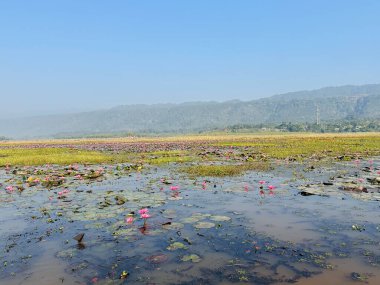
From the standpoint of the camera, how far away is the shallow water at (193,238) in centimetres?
793

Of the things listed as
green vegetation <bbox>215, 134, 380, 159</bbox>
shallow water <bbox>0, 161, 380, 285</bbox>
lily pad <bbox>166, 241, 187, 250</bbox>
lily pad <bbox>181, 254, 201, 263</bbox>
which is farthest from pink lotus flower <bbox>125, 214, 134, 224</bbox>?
green vegetation <bbox>215, 134, 380, 159</bbox>

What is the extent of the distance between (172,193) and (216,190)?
7.88ft

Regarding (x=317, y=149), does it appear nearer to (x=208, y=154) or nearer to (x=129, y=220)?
(x=208, y=154)

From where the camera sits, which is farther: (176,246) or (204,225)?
(204,225)

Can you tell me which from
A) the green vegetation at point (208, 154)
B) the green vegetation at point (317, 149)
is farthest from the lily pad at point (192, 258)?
the green vegetation at point (317, 149)

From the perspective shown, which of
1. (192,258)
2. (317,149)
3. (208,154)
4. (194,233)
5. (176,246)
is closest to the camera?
(192,258)

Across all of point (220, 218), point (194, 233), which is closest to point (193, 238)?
point (194, 233)

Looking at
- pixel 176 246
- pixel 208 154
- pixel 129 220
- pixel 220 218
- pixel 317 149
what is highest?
pixel 129 220

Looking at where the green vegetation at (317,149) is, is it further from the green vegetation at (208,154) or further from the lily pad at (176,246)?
the lily pad at (176,246)

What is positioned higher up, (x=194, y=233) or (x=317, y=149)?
(x=194, y=233)

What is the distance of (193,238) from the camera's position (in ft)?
34.3

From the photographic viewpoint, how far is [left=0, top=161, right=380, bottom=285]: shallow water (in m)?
7.93

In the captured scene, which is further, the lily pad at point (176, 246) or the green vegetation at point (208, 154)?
the green vegetation at point (208, 154)

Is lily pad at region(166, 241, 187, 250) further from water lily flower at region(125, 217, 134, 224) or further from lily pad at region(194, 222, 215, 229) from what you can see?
water lily flower at region(125, 217, 134, 224)
